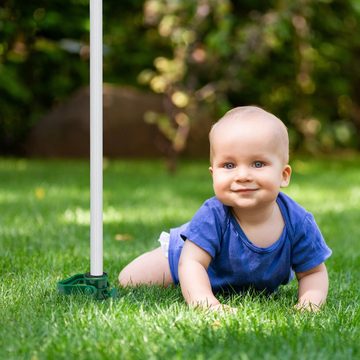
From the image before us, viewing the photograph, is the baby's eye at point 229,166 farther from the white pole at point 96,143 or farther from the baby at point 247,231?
the white pole at point 96,143

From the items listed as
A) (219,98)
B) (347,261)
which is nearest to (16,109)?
(219,98)

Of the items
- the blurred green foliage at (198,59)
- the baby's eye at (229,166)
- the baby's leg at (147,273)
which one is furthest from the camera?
the blurred green foliage at (198,59)

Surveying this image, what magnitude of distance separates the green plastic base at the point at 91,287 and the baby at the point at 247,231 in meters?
0.23

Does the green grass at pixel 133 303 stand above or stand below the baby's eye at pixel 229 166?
below

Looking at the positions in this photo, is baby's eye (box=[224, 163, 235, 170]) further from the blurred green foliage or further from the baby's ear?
the blurred green foliage

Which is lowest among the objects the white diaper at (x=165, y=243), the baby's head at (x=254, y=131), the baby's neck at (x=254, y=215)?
the white diaper at (x=165, y=243)

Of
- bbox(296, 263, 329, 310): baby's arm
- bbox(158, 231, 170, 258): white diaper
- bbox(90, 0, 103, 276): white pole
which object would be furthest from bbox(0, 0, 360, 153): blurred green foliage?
bbox(296, 263, 329, 310): baby's arm

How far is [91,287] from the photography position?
2277mm

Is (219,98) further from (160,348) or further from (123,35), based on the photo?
(160,348)

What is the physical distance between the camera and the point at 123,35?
10.2 metres

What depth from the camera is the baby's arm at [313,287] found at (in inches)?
93.7

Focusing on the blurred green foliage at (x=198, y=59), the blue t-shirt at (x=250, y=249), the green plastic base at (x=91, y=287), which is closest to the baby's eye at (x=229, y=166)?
the blue t-shirt at (x=250, y=249)

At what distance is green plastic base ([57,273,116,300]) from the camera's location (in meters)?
2.28

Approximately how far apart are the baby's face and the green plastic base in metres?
0.44
